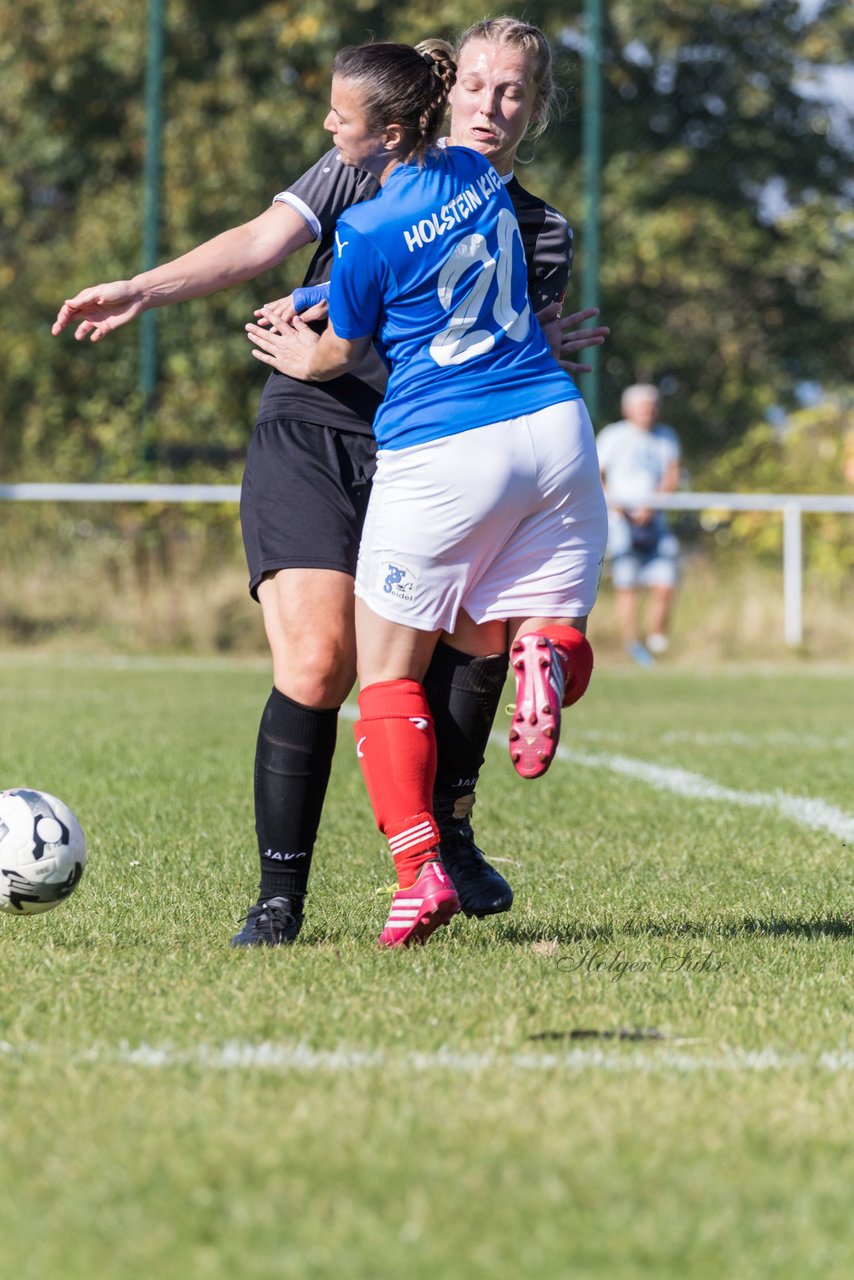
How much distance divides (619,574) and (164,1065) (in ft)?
39.2

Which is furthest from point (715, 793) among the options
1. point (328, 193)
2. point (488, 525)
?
point (328, 193)

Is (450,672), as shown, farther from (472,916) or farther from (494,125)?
(494,125)

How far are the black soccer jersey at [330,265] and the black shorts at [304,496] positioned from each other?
4cm

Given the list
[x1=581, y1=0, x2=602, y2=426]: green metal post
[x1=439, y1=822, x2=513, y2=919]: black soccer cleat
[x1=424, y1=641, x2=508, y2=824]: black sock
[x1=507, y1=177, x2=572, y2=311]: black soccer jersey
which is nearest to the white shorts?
[x1=424, y1=641, x2=508, y2=824]: black sock

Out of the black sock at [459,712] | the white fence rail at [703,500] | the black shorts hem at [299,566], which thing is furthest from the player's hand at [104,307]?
the white fence rail at [703,500]

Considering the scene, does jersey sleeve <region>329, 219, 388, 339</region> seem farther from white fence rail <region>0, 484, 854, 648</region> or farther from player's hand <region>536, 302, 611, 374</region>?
white fence rail <region>0, 484, 854, 648</region>

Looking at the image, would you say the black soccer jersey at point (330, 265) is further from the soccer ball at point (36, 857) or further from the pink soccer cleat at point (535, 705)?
the soccer ball at point (36, 857)

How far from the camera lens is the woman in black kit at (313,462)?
12.7 feet

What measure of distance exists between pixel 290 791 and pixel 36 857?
0.55 meters

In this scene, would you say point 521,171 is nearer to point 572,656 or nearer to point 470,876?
point 470,876

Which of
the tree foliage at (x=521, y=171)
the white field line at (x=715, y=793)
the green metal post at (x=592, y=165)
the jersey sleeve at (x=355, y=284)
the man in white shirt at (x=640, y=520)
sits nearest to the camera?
the jersey sleeve at (x=355, y=284)

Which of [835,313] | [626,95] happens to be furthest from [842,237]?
[626,95]

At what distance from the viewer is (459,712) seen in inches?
163

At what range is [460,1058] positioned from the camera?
2812 mm
